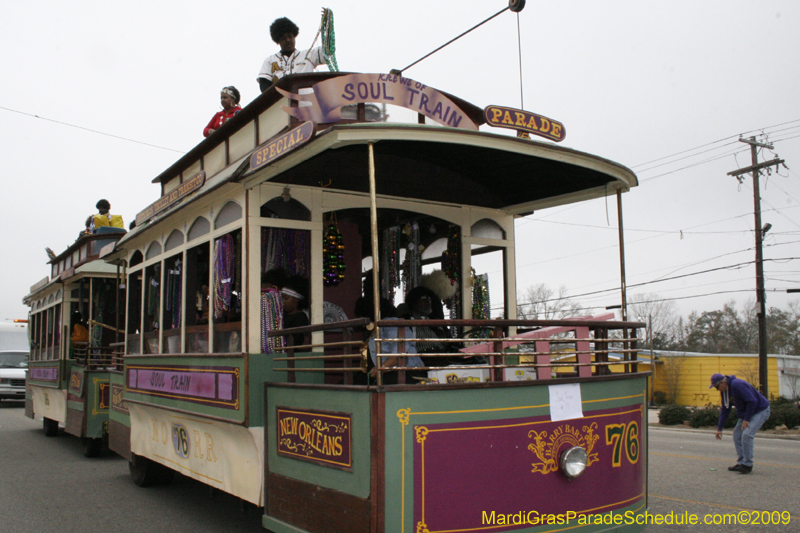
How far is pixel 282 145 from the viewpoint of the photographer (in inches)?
185

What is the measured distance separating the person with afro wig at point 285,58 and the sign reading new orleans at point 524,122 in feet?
7.88

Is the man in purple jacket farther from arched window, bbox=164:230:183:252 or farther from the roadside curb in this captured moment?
arched window, bbox=164:230:183:252

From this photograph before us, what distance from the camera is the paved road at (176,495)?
6.53 metres

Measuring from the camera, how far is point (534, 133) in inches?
205

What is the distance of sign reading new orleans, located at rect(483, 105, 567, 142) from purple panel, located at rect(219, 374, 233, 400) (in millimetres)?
2945

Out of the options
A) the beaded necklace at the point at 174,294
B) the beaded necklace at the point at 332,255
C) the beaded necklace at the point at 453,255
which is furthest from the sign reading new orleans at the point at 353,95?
the beaded necklace at the point at 174,294

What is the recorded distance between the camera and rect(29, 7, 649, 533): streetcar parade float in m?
3.99

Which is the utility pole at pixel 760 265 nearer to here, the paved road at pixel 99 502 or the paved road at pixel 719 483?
the paved road at pixel 719 483

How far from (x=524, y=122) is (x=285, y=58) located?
3.25 metres

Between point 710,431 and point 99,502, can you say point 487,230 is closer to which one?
point 99,502

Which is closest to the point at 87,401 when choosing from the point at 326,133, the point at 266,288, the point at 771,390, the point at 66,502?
the point at 66,502

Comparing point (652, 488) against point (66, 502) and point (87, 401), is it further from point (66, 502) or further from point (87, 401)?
point (87, 401)

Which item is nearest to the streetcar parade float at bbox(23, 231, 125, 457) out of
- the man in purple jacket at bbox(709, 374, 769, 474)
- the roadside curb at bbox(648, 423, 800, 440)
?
the man in purple jacket at bbox(709, 374, 769, 474)

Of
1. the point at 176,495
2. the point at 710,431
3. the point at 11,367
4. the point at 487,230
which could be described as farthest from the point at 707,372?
the point at 176,495
